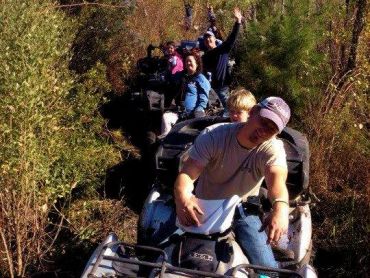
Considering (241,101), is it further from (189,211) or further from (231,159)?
(189,211)

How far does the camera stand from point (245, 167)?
296cm

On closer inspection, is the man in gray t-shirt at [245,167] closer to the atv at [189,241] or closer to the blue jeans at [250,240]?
the blue jeans at [250,240]

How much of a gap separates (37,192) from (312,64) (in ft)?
13.4

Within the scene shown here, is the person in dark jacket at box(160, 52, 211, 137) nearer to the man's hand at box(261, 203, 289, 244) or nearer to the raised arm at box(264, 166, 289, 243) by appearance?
the raised arm at box(264, 166, 289, 243)

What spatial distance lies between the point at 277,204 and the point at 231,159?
52 cm

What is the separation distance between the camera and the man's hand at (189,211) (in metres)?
2.48

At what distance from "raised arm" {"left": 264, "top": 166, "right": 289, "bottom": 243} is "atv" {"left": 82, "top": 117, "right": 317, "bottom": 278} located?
164 millimetres

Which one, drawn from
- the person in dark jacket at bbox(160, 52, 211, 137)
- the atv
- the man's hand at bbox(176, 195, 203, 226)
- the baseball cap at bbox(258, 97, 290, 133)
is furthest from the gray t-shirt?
the person in dark jacket at bbox(160, 52, 211, 137)

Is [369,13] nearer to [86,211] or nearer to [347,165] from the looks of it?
[347,165]

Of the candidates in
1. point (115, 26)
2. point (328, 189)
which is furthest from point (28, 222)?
point (115, 26)

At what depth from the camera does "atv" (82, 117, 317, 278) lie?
2449 mm

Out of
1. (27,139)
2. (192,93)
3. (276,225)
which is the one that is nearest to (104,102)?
(192,93)

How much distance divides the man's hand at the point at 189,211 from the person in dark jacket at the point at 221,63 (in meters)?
4.76

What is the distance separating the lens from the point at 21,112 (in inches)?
148
